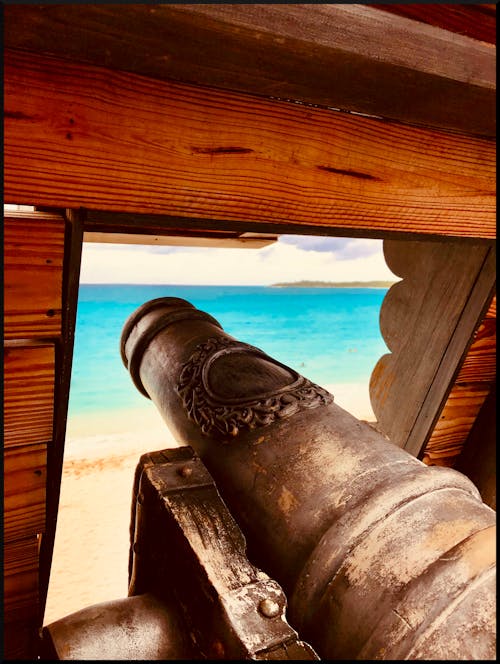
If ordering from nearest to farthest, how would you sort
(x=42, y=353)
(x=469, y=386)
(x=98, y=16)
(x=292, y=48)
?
(x=98, y=16) → (x=292, y=48) → (x=42, y=353) → (x=469, y=386)

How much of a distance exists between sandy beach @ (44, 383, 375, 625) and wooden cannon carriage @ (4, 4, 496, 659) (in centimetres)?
338

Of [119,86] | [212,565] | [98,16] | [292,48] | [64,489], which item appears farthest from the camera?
[64,489]

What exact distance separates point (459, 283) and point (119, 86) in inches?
66.6

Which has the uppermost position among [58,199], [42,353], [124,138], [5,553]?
[124,138]

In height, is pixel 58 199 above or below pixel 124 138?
below

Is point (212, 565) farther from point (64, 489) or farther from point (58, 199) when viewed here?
point (64, 489)

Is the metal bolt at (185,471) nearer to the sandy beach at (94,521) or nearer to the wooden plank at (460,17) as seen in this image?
the wooden plank at (460,17)

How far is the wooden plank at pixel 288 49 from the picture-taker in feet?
2.33

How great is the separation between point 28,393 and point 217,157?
0.76 m

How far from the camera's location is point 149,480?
4.22ft

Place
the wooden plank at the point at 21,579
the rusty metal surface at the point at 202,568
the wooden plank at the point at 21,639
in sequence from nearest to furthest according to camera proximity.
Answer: the rusty metal surface at the point at 202,568
the wooden plank at the point at 21,579
the wooden plank at the point at 21,639

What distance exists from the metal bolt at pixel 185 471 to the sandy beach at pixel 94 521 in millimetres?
3772

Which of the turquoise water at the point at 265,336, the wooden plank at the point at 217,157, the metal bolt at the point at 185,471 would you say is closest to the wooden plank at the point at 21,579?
the metal bolt at the point at 185,471

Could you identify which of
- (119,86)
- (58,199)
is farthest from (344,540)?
(119,86)
